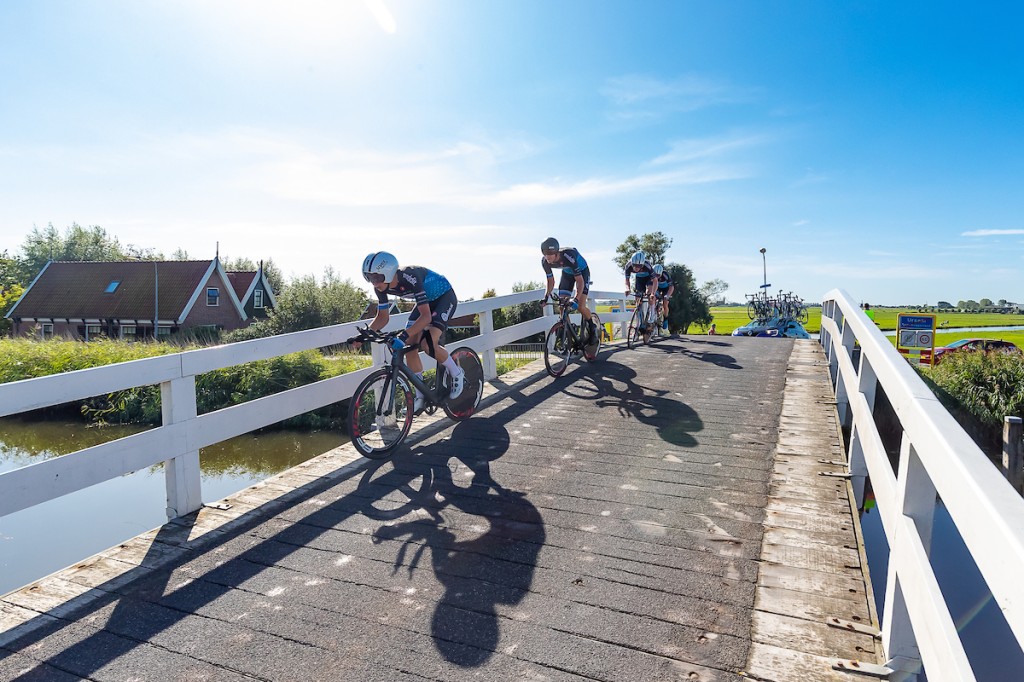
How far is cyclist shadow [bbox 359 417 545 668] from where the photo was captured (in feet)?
10.8

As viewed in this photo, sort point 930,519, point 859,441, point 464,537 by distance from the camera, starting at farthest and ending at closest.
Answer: point 859,441 → point 464,537 → point 930,519

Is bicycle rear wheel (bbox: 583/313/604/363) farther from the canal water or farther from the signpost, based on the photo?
the signpost

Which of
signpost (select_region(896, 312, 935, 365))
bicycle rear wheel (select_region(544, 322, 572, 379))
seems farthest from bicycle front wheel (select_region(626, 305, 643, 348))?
signpost (select_region(896, 312, 935, 365))

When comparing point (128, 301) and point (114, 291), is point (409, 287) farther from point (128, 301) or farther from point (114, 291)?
point (114, 291)

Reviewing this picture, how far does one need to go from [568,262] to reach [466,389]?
344 centimetres

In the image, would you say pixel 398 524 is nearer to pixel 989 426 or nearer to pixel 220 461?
pixel 220 461

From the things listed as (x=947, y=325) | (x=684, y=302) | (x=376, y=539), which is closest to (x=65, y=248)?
(x=684, y=302)

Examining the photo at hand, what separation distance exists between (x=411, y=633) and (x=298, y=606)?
28.3 inches

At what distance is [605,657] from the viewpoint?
3.02 m

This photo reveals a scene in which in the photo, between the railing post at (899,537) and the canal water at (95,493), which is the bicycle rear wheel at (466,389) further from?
the canal water at (95,493)

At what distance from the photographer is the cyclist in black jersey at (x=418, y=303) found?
19.9 feet

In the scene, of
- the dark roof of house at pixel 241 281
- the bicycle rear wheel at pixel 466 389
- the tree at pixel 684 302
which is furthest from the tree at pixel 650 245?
the bicycle rear wheel at pixel 466 389

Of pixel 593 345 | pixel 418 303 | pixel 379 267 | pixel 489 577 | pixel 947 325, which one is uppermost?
pixel 379 267

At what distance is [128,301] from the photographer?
155ft
